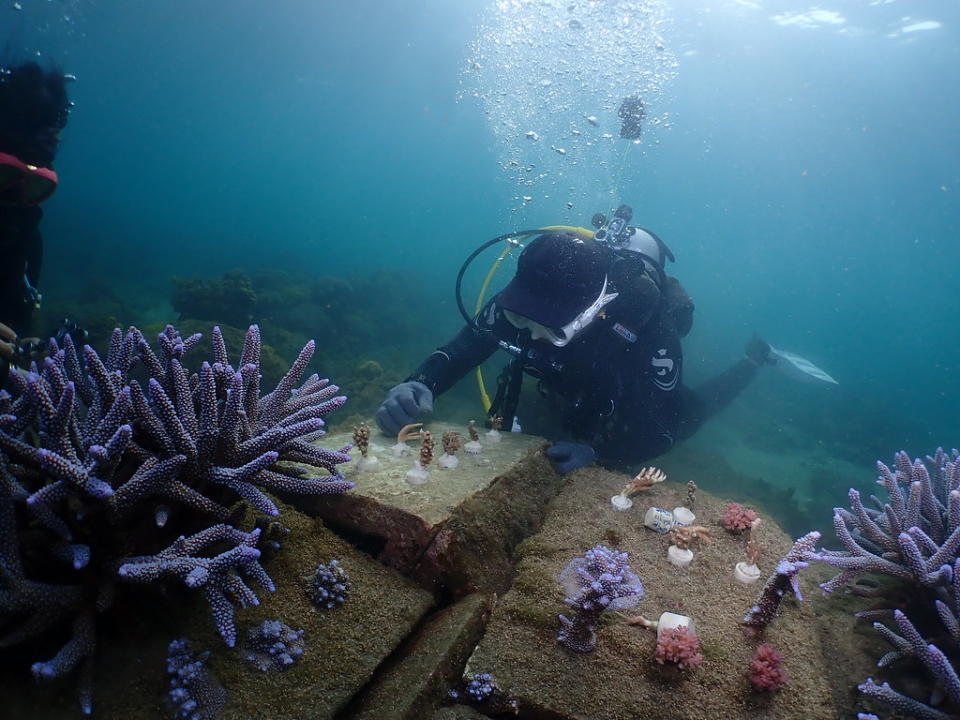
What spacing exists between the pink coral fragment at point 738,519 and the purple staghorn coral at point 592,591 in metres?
1.03

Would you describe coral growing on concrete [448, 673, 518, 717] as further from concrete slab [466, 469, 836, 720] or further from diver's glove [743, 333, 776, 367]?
diver's glove [743, 333, 776, 367]

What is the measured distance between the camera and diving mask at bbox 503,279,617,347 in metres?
4.61

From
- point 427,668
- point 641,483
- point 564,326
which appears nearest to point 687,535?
point 641,483

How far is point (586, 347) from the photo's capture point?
554cm

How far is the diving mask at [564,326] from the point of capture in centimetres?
461

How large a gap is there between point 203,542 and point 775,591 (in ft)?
9.99

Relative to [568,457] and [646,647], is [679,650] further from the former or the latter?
[568,457]

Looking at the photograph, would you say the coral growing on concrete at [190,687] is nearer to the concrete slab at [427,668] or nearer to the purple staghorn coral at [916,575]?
the concrete slab at [427,668]

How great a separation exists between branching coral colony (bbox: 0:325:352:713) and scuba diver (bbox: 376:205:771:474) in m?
2.61

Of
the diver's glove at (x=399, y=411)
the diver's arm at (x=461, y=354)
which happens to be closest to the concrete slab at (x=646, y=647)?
the diver's glove at (x=399, y=411)

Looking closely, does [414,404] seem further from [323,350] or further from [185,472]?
[323,350]

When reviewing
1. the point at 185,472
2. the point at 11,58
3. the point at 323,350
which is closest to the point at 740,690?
the point at 185,472

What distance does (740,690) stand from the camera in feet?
7.57

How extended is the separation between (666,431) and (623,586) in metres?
3.83
